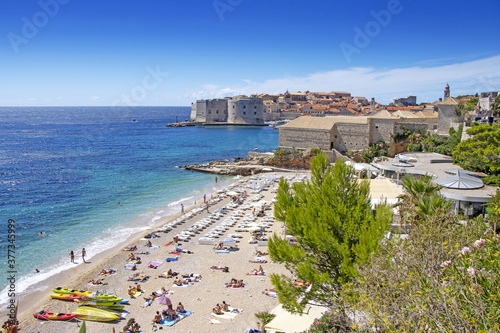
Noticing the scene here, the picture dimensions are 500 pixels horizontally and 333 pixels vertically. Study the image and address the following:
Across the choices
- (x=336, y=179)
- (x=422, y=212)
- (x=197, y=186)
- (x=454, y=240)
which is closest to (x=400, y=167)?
(x=422, y=212)

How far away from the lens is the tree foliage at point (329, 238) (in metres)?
6.69

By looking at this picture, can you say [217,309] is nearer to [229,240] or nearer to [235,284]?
[235,284]

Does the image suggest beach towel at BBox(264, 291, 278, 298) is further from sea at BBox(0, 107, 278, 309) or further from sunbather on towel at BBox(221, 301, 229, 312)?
sea at BBox(0, 107, 278, 309)

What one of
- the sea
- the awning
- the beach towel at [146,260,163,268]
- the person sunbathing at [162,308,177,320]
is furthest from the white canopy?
the awning

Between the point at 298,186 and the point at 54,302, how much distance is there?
7.62 meters

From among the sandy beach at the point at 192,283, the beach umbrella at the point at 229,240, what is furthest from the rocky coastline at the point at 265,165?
the beach umbrella at the point at 229,240

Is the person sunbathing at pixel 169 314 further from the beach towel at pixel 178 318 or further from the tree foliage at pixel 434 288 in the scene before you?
the tree foliage at pixel 434 288

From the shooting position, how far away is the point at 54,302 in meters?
10.4

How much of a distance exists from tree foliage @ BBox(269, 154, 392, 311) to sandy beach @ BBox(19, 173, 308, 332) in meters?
2.49

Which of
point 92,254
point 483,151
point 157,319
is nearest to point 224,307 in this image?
point 157,319

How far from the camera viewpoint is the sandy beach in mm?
9188

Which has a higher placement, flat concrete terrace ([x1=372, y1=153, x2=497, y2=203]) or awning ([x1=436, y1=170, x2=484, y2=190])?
awning ([x1=436, y1=170, x2=484, y2=190])

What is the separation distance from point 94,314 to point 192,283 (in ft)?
9.40

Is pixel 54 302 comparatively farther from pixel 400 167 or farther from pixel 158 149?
pixel 158 149
